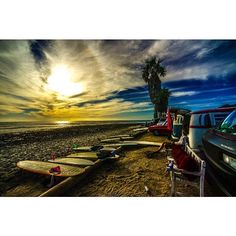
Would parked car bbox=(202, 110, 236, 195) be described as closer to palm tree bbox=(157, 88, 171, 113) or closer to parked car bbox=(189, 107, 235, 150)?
parked car bbox=(189, 107, 235, 150)

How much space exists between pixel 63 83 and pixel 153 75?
2061 mm

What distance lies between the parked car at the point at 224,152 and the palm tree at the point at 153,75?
1883mm

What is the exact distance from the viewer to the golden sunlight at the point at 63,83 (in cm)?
455

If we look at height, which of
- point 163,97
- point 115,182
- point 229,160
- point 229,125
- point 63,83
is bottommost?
point 115,182

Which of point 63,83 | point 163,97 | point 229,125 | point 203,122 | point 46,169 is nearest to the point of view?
point 229,125

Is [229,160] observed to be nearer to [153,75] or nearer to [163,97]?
[153,75]

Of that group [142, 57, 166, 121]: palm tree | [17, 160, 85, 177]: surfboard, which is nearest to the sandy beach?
[17, 160, 85, 177]: surfboard

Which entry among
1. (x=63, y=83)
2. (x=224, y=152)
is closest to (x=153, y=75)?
(x=63, y=83)

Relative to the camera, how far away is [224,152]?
241 cm

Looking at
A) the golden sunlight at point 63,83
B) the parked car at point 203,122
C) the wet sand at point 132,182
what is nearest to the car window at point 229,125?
the wet sand at point 132,182

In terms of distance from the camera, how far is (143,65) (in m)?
4.86

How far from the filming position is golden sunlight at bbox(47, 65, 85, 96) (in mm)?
4547

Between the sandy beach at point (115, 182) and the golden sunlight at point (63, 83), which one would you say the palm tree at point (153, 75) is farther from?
A: the sandy beach at point (115, 182)
